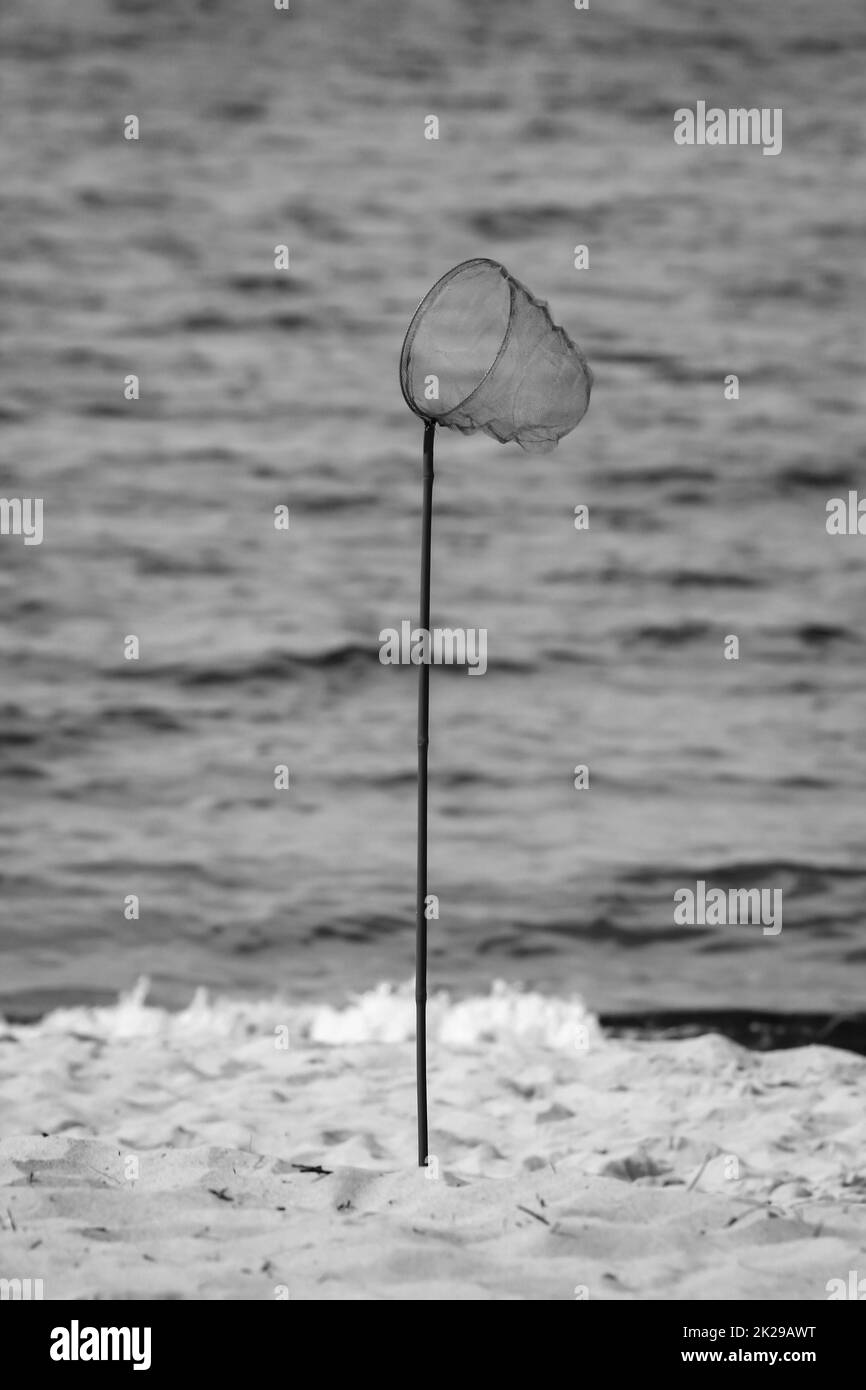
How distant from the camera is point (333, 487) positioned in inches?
384

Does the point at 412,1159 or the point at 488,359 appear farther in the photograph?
the point at 412,1159

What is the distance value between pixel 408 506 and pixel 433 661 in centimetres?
142

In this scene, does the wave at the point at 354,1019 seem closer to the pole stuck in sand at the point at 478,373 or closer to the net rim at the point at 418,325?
the pole stuck in sand at the point at 478,373

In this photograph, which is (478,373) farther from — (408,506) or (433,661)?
(408,506)

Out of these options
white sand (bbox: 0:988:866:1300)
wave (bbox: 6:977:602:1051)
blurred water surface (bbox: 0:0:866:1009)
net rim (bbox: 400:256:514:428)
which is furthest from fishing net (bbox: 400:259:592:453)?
blurred water surface (bbox: 0:0:866:1009)

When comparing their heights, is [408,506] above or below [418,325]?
above

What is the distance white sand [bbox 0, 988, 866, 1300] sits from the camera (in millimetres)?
2275

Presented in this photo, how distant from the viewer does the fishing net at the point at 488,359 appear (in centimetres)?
285

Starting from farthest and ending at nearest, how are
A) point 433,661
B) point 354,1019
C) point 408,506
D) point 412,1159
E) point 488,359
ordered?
1. point 408,506
2. point 433,661
3. point 354,1019
4. point 412,1159
5. point 488,359

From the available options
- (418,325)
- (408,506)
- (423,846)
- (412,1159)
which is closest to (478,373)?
(418,325)

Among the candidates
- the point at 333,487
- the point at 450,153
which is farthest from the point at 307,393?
the point at 450,153

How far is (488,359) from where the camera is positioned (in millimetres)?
2869

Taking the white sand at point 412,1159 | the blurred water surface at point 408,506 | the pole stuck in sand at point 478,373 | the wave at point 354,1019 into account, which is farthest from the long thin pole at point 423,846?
Result: the blurred water surface at point 408,506
